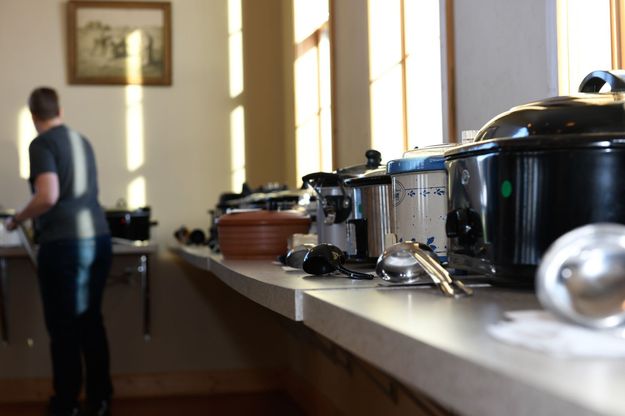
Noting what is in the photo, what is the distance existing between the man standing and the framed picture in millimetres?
1596

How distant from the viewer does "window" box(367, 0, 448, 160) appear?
318 cm

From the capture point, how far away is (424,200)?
161cm

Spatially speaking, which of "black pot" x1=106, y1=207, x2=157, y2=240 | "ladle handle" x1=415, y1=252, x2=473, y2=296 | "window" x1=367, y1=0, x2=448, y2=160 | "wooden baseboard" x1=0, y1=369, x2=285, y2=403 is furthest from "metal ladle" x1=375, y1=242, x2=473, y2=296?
"wooden baseboard" x1=0, y1=369, x2=285, y2=403

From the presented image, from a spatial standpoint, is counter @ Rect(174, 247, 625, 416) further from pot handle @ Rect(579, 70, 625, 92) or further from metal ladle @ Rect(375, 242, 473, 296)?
pot handle @ Rect(579, 70, 625, 92)

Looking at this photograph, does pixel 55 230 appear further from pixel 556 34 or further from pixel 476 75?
pixel 556 34

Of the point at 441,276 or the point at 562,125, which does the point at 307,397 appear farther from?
the point at 562,125

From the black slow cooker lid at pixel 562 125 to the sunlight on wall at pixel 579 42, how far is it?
27.6 inches

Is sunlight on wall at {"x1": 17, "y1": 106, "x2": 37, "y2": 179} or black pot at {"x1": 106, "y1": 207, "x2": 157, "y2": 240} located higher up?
sunlight on wall at {"x1": 17, "y1": 106, "x2": 37, "y2": 179}

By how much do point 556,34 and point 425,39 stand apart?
1.29 m

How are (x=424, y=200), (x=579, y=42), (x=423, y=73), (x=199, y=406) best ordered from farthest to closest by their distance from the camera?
(x=199, y=406) < (x=423, y=73) < (x=579, y=42) < (x=424, y=200)

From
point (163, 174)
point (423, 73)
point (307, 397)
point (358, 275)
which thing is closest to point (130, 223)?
point (163, 174)

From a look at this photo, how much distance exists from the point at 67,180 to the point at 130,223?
123 centimetres

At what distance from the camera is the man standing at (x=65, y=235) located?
392cm

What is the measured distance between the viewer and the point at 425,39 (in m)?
3.26
